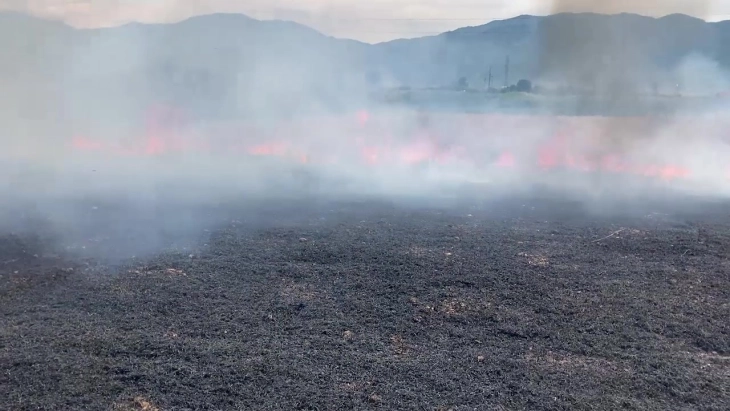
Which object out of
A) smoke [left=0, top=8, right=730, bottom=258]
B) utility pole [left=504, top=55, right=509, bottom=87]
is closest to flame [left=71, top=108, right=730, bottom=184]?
smoke [left=0, top=8, right=730, bottom=258]

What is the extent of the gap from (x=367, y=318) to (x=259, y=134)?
1636 centimetres

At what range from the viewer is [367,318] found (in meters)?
6.53

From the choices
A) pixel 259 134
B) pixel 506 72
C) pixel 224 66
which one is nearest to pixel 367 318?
pixel 259 134

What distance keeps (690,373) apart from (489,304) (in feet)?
7.87

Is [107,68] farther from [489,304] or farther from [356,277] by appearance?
[489,304]

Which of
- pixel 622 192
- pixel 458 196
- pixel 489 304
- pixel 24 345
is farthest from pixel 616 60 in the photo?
pixel 24 345

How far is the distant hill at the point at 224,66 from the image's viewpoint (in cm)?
1956

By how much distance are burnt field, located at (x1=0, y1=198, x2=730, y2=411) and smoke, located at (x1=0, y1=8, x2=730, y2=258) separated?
273 centimetres

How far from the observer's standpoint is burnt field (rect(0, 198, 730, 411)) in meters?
4.94

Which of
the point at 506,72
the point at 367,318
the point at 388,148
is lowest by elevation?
the point at 367,318

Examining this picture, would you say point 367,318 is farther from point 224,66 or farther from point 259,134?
point 224,66

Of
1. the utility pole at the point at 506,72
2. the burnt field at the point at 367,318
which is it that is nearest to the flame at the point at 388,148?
the burnt field at the point at 367,318

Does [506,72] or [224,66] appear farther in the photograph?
[506,72]

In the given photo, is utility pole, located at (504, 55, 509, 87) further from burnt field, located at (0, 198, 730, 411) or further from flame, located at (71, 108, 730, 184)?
burnt field, located at (0, 198, 730, 411)
